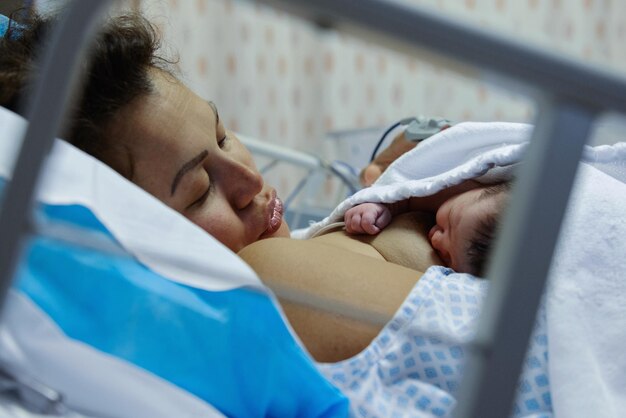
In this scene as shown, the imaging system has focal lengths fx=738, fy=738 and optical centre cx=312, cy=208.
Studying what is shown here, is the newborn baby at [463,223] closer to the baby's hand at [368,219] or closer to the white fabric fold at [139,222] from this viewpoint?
the baby's hand at [368,219]

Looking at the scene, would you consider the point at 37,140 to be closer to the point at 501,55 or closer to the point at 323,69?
the point at 501,55

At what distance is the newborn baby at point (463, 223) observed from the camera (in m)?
0.84

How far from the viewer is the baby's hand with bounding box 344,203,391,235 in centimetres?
98

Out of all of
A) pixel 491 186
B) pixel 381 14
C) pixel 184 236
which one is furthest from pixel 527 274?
pixel 491 186

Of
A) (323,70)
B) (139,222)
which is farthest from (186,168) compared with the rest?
(323,70)

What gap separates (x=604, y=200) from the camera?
0.79 meters

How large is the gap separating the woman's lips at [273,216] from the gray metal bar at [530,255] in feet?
2.04

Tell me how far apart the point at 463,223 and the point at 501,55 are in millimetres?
556

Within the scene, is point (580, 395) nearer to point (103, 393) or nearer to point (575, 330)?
point (575, 330)

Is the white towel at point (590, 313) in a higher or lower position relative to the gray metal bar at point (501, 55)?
lower

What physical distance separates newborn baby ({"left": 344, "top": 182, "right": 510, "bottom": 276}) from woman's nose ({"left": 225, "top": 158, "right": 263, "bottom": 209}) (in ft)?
0.55

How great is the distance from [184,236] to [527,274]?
336 millimetres

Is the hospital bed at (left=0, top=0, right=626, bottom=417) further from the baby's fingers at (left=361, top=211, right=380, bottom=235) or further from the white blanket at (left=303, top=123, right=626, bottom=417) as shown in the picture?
the baby's fingers at (left=361, top=211, right=380, bottom=235)

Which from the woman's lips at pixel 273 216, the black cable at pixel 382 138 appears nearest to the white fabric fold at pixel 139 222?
the woman's lips at pixel 273 216
